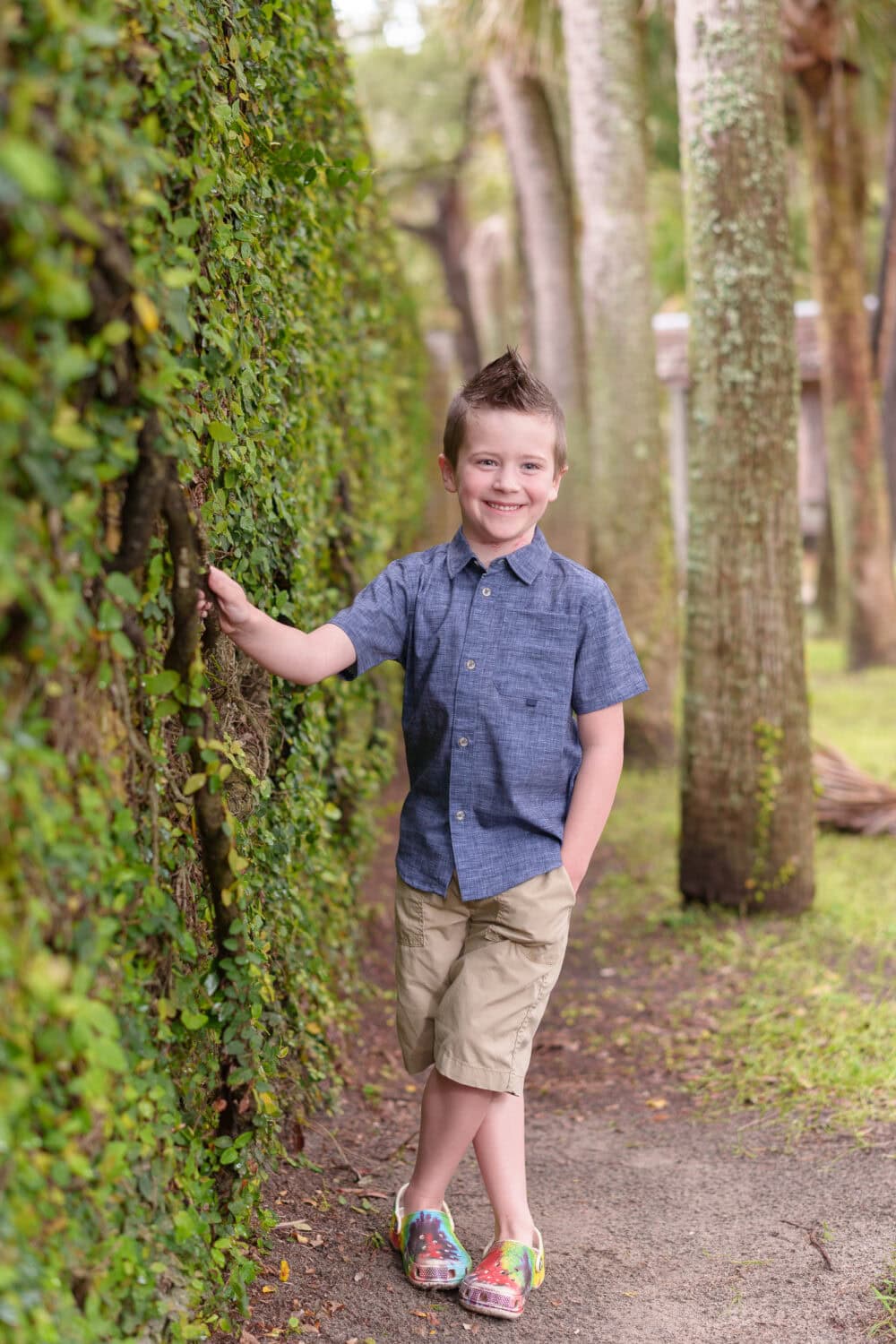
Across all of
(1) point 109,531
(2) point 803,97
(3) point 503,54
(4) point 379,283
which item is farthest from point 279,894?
(2) point 803,97

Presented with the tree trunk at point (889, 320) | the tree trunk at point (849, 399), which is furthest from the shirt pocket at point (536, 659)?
the tree trunk at point (849, 399)

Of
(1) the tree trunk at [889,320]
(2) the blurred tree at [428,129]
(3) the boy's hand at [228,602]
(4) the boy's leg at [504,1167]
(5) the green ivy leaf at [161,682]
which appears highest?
Result: (2) the blurred tree at [428,129]

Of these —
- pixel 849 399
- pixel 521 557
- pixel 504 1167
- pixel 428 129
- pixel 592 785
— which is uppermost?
pixel 428 129

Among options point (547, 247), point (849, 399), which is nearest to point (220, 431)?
point (547, 247)

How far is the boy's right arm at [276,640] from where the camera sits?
2.35 m

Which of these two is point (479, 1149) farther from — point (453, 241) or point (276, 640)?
point (453, 241)

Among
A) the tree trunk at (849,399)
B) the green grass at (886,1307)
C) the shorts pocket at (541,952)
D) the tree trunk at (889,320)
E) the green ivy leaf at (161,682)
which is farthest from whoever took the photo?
the tree trunk at (849,399)

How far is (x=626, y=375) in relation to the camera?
822 centimetres

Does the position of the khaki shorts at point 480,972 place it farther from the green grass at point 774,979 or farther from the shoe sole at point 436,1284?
the green grass at point 774,979

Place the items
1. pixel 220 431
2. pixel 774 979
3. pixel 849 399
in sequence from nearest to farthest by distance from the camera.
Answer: pixel 220 431 → pixel 774 979 → pixel 849 399

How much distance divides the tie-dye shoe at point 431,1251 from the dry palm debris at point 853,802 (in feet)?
14.1

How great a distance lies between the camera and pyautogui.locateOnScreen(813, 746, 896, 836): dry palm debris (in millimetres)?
6707

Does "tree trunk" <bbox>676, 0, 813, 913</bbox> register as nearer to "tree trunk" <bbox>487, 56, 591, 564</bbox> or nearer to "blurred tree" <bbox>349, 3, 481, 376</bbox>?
"tree trunk" <bbox>487, 56, 591, 564</bbox>

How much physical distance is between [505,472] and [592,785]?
26.8 inches
